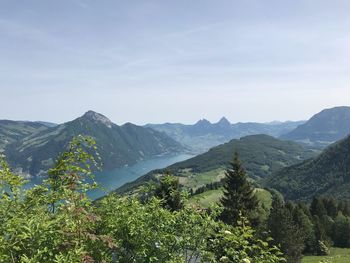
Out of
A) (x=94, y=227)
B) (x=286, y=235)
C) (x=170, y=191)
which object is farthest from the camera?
(x=286, y=235)

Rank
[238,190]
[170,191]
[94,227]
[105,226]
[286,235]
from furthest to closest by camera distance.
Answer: [238,190] < [286,235] < [170,191] < [105,226] < [94,227]

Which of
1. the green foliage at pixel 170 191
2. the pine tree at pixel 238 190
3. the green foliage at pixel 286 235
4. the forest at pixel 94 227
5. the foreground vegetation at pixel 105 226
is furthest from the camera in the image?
the pine tree at pixel 238 190

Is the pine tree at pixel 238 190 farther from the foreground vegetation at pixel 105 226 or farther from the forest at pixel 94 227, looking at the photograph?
the foreground vegetation at pixel 105 226

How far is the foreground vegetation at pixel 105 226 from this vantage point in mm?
8067

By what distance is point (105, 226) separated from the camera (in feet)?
33.2

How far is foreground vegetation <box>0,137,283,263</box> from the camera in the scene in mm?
8067

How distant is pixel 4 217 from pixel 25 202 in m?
0.92

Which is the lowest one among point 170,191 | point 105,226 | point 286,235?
point 286,235

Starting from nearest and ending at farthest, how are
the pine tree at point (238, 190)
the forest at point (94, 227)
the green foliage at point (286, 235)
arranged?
the forest at point (94, 227) < the green foliage at point (286, 235) < the pine tree at point (238, 190)

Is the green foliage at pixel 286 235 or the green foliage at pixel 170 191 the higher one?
the green foliage at pixel 170 191

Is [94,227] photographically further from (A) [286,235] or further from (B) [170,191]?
(A) [286,235]

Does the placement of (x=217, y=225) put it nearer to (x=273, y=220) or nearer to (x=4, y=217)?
(x=4, y=217)

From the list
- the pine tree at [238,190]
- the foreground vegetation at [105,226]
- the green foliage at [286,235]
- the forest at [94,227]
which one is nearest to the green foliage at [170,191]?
the forest at [94,227]

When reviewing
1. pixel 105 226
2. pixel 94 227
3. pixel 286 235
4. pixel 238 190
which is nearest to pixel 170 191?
pixel 105 226
